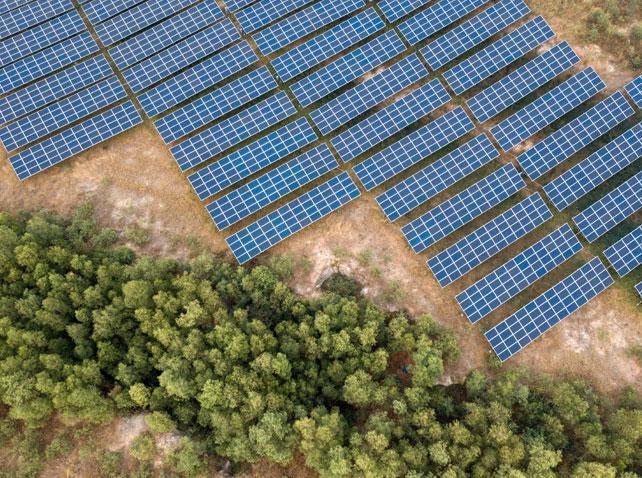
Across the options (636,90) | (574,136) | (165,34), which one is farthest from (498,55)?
(165,34)

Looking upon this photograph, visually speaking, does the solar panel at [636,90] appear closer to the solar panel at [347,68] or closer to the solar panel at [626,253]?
the solar panel at [626,253]

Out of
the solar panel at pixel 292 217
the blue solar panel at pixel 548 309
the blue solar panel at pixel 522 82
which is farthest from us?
the blue solar panel at pixel 522 82

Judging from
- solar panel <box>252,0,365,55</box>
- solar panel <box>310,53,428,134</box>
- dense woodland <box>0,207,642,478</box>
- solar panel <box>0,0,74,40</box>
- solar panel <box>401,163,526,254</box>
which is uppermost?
solar panel <box>252,0,365,55</box>

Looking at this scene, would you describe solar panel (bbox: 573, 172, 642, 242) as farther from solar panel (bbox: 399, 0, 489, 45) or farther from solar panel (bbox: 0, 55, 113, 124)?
solar panel (bbox: 0, 55, 113, 124)

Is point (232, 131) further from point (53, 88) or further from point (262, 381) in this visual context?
point (262, 381)

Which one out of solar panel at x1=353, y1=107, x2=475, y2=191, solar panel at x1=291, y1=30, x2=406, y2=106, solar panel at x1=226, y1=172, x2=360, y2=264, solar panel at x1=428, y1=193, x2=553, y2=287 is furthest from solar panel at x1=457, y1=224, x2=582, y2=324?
solar panel at x1=291, y1=30, x2=406, y2=106

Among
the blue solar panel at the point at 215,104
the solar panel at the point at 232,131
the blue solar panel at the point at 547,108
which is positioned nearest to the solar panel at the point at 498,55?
the blue solar panel at the point at 547,108
